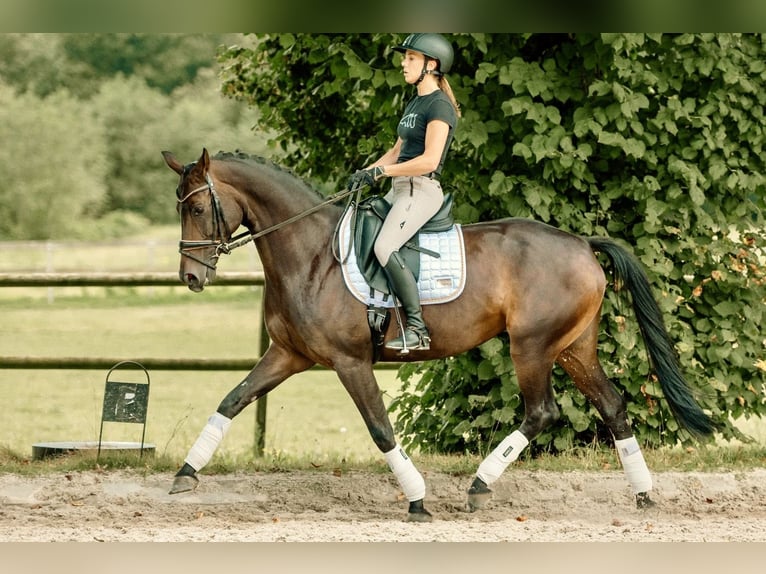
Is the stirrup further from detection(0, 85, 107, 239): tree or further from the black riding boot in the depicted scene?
detection(0, 85, 107, 239): tree

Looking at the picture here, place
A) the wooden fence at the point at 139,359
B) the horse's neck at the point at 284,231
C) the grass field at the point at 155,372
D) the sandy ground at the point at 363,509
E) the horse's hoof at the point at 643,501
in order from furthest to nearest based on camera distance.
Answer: the grass field at the point at 155,372
the wooden fence at the point at 139,359
the horse's hoof at the point at 643,501
the horse's neck at the point at 284,231
the sandy ground at the point at 363,509

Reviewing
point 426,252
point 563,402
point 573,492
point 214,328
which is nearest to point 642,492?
point 573,492

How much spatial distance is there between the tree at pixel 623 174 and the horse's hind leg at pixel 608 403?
1.18 meters

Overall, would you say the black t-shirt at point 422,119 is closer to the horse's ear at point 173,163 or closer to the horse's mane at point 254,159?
the horse's mane at point 254,159

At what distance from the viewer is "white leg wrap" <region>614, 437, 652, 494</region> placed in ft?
23.8

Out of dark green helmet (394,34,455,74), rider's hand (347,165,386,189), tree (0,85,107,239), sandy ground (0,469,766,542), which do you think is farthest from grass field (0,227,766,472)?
tree (0,85,107,239)

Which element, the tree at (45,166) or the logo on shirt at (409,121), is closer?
the logo on shirt at (409,121)

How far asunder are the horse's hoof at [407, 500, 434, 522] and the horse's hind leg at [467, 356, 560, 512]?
32 cm

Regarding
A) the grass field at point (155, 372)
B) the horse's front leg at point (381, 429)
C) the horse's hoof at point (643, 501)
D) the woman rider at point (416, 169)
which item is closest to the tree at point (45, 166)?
the grass field at point (155, 372)

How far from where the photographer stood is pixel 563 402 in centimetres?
857

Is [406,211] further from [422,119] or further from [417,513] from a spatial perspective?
[417,513]

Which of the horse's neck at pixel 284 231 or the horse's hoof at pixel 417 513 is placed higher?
the horse's neck at pixel 284 231

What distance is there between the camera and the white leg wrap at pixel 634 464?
7.25 m
